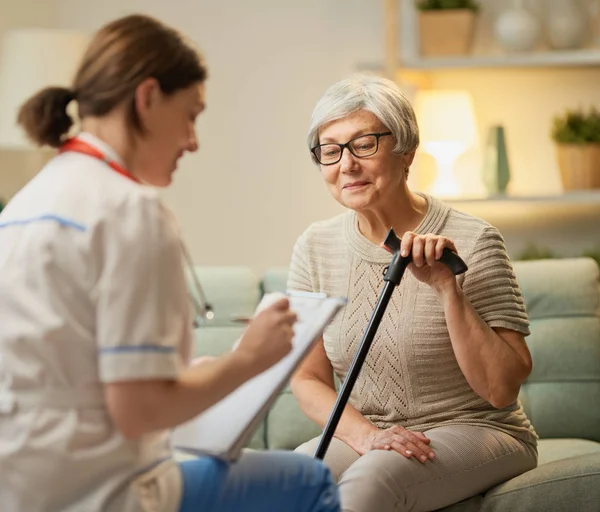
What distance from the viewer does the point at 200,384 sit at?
1287mm

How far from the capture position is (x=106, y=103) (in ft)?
4.41

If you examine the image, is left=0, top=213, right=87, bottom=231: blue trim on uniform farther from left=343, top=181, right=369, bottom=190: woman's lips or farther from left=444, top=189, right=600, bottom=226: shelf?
left=444, top=189, right=600, bottom=226: shelf

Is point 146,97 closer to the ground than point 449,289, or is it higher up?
higher up

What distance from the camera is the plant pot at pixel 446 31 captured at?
3.57 metres

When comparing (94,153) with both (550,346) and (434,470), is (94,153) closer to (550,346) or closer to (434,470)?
(434,470)

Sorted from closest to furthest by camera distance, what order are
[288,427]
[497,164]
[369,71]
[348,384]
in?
[348,384] < [288,427] < [497,164] < [369,71]

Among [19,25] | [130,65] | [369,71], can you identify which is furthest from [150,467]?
[19,25]

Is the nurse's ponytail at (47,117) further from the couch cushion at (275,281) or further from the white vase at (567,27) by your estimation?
the white vase at (567,27)

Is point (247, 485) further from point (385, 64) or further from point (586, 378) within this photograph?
point (385, 64)

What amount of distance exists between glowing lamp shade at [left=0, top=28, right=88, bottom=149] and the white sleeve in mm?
2171

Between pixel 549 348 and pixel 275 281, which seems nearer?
pixel 549 348

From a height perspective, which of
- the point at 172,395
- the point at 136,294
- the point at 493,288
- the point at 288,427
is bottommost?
the point at 288,427

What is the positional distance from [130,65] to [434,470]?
1044 millimetres

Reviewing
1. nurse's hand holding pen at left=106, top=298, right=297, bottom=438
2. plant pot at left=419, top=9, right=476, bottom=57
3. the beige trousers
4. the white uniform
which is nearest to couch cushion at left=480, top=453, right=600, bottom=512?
the beige trousers
